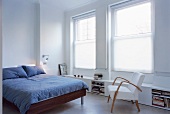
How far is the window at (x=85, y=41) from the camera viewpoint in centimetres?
499

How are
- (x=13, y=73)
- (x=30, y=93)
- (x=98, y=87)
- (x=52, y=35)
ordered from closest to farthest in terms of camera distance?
(x=30, y=93)
(x=13, y=73)
(x=98, y=87)
(x=52, y=35)

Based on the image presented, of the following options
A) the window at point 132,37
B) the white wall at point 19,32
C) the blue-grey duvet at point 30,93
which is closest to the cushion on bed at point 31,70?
the white wall at point 19,32

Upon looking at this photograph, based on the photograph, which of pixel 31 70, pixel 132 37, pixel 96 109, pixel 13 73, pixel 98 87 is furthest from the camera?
pixel 98 87

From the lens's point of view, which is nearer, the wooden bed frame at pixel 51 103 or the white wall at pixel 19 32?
the wooden bed frame at pixel 51 103

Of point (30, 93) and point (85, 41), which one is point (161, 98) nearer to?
point (30, 93)

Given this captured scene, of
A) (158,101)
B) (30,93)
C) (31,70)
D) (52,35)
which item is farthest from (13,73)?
(158,101)

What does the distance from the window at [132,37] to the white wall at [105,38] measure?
0.82 feet

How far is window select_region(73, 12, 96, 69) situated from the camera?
499 cm

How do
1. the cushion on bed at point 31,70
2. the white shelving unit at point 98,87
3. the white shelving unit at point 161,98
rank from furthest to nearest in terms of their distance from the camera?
the white shelving unit at point 98,87 < the cushion on bed at point 31,70 < the white shelving unit at point 161,98

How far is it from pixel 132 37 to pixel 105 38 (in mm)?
838

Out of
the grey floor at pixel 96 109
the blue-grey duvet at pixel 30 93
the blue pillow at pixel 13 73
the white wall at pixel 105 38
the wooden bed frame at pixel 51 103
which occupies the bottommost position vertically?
the grey floor at pixel 96 109

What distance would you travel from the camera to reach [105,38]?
437 cm

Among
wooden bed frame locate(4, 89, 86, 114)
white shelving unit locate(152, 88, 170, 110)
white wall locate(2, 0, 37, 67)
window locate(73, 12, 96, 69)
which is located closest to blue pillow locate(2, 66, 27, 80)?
white wall locate(2, 0, 37, 67)

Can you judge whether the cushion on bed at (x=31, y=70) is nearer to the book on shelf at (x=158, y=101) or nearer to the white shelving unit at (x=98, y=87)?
the white shelving unit at (x=98, y=87)
